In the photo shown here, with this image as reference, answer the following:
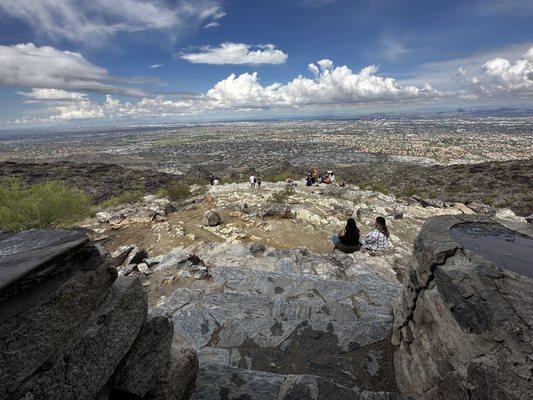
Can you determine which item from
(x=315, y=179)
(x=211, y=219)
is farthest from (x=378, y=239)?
(x=315, y=179)

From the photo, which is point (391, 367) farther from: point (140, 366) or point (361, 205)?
point (361, 205)

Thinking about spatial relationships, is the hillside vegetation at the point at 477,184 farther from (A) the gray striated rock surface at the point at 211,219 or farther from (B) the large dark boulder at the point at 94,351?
(B) the large dark boulder at the point at 94,351

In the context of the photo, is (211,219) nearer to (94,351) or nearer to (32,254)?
(94,351)

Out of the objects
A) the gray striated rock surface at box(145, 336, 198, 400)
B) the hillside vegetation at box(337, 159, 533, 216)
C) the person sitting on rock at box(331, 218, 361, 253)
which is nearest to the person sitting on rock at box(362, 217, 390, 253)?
the person sitting on rock at box(331, 218, 361, 253)

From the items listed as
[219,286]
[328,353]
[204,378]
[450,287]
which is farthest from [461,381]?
[219,286]

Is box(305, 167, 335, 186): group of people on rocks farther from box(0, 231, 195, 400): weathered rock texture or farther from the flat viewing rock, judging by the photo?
the flat viewing rock

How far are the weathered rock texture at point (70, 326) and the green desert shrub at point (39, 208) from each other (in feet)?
43.8

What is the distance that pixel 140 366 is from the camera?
3225 millimetres

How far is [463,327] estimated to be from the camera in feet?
10.6

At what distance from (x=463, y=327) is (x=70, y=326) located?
11.7ft

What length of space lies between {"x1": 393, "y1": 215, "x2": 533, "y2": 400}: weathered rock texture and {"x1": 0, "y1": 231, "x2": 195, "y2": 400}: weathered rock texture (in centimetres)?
302

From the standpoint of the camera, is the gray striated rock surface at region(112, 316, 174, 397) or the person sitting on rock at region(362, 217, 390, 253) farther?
the person sitting on rock at region(362, 217, 390, 253)

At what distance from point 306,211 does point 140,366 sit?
39.0 feet

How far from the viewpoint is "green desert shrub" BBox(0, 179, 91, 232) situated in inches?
537
